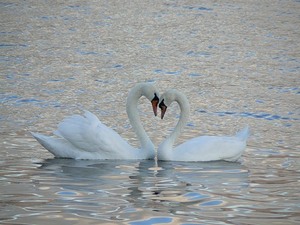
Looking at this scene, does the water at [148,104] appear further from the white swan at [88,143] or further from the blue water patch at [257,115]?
the white swan at [88,143]

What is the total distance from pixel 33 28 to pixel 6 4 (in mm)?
5397

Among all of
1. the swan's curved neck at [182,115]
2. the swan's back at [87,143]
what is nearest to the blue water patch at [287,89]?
the swan's curved neck at [182,115]

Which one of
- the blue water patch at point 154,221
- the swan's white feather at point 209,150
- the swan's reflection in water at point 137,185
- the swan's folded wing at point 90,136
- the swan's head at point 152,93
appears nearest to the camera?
the blue water patch at point 154,221

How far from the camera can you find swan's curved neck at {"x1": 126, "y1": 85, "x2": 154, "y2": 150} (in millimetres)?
11367

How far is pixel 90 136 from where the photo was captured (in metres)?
10.9

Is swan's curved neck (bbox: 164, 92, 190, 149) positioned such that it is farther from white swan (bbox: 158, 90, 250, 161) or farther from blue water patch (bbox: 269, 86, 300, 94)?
blue water patch (bbox: 269, 86, 300, 94)

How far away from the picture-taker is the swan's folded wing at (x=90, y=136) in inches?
429

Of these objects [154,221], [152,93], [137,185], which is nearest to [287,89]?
[152,93]

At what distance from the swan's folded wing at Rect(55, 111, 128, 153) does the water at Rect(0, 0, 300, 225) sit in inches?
9.1

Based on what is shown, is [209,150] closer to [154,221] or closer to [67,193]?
[67,193]

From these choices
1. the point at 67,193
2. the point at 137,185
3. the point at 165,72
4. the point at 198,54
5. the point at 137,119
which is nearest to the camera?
the point at 67,193

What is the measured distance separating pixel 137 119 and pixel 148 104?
4.41 m

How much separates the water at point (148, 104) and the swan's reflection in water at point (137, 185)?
0.05 ft

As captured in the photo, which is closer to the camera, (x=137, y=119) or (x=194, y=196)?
(x=194, y=196)
